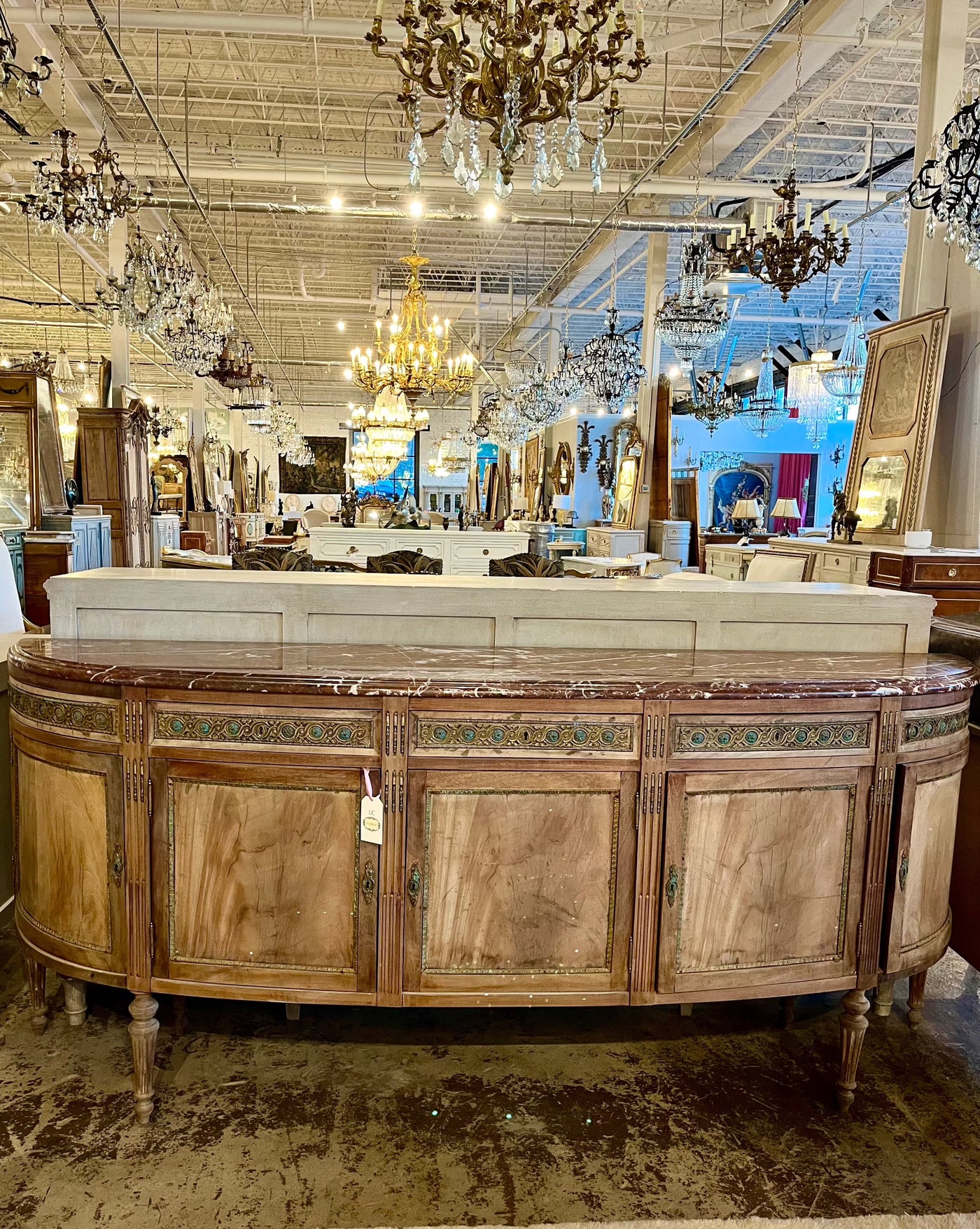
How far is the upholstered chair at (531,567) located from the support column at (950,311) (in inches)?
176

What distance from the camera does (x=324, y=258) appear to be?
1536 centimetres

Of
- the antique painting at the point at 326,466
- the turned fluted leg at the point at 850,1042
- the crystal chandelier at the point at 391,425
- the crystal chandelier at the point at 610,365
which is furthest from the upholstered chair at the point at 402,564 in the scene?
the antique painting at the point at 326,466

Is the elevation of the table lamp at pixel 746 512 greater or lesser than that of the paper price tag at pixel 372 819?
greater

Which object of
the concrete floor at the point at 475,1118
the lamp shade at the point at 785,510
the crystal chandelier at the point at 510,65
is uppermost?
the crystal chandelier at the point at 510,65

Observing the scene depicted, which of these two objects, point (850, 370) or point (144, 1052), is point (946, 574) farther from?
point (144, 1052)

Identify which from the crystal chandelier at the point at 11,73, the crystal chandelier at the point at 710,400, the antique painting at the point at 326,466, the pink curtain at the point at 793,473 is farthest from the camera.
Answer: the antique painting at the point at 326,466

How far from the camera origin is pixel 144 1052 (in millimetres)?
2459

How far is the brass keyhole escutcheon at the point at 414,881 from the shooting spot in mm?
2451

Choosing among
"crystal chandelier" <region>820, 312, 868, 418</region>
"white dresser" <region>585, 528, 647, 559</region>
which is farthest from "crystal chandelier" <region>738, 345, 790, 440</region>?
"crystal chandelier" <region>820, 312, 868, 418</region>

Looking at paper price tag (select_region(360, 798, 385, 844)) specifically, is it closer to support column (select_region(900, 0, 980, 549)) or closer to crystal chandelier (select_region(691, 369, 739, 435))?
support column (select_region(900, 0, 980, 549))

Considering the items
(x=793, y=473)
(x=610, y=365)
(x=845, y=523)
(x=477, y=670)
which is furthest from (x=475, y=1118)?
(x=793, y=473)

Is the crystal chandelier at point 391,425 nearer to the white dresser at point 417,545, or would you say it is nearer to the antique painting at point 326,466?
the white dresser at point 417,545

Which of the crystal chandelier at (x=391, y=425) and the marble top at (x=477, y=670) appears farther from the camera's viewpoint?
the crystal chandelier at (x=391, y=425)

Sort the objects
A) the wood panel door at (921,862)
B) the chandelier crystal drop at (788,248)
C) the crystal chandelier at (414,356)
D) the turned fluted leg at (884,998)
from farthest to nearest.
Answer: the crystal chandelier at (414,356) → the chandelier crystal drop at (788,248) → the turned fluted leg at (884,998) → the wood panel door at (921,862)
